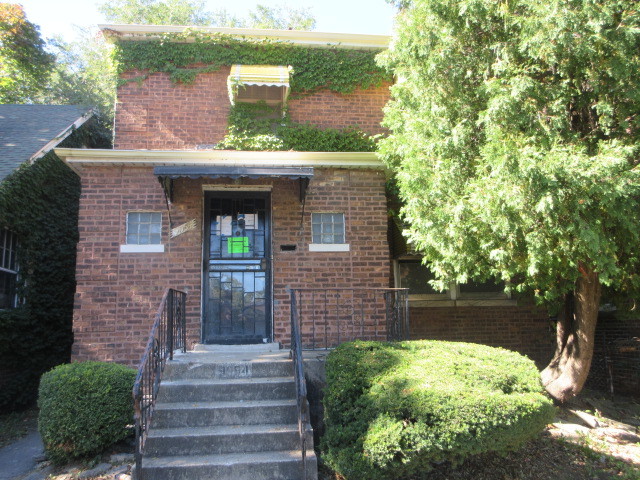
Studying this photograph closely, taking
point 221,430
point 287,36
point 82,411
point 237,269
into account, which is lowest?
point 221,430

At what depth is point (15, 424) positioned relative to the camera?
7.93 m

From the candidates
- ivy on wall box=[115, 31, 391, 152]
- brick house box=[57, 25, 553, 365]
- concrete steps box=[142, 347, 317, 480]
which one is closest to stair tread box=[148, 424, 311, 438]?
concrete steps box=[142, 347, 317, 480]

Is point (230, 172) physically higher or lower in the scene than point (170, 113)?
lower

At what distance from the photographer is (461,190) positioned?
588cm

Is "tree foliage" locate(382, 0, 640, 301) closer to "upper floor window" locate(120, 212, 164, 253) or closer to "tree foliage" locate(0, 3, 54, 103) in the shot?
"upper floor window" locate(120, 212, 164, 253)

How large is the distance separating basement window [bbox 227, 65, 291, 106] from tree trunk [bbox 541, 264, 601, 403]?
5.96 meters

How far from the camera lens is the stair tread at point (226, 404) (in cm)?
536

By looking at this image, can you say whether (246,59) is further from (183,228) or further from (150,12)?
(150,12)

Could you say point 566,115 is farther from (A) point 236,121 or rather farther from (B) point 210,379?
(A) point 236,121

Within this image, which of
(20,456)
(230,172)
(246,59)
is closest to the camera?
(20,456)

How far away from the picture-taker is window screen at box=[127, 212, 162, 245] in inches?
304

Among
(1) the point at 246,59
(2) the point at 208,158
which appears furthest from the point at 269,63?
(2) the point at 208,158

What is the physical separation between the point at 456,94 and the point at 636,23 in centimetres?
184

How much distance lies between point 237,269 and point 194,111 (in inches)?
142
